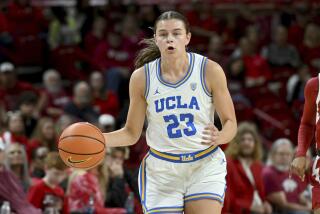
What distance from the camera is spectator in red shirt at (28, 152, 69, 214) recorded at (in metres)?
7.05

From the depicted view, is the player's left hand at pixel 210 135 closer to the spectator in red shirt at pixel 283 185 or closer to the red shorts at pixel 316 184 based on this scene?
the red shorts at pixel 316 184

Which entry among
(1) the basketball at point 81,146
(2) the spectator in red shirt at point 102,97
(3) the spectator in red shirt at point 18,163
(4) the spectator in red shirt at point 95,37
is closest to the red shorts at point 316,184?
(1) the basketball at point 81,146

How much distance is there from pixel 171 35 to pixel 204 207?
1.08 meters

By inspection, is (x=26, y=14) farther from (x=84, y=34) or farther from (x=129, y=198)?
(x=129, y=198)

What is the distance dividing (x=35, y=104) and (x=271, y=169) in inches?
144

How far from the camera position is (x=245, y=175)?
7801mm

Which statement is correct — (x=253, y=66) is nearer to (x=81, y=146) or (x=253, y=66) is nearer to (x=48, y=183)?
(x=48, y=183)

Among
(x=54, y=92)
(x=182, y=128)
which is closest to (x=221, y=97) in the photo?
(x=182, y=128)

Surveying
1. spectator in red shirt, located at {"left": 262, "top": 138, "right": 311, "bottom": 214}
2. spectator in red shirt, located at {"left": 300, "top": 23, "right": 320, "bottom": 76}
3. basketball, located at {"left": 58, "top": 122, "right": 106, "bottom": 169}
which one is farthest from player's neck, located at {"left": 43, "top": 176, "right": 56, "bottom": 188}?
spectator in red shirt, located at {"left": 300, "top": 23, "right": 320, "bottom": 76}

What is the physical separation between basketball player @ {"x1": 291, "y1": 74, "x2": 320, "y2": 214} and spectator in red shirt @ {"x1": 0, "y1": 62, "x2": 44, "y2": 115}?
6.00m

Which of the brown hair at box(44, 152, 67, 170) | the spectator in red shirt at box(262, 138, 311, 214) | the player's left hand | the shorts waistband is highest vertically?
the player's left hand

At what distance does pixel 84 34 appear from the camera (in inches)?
544

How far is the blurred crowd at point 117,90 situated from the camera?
738 cm

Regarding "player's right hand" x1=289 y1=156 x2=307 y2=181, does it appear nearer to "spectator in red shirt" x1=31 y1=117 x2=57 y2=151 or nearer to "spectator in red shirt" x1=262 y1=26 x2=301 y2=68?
"spectator in red shirt" x1=31 y1=117 x2=57 y2=151
